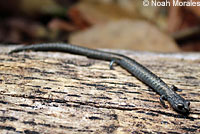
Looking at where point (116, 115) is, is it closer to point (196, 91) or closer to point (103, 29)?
point (196, 91)

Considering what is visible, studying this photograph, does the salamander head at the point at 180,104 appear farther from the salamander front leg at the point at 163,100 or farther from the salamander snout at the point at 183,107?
the salamander front leg at the point at 163,100

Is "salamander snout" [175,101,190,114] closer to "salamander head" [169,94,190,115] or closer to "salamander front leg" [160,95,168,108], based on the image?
"salamander head" [169,94,190,115]

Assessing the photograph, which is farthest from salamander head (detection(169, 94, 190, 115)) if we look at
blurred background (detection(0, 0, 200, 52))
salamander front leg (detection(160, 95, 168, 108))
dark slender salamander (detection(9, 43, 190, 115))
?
blurred background (detection(0, 0, 200, 52))

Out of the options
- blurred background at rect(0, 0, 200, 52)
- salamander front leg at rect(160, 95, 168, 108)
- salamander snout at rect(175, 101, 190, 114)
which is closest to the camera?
salamander snout at rect(175, 101, 190, 114)

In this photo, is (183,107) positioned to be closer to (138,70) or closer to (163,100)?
(163,100)

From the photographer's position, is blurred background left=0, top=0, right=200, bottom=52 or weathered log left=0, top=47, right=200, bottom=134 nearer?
weathered log left=0, top=47, right=200, bottom=134

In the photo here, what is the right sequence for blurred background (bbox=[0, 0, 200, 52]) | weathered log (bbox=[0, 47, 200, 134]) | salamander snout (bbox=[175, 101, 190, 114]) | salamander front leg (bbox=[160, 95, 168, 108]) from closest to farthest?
weathered log (bbox=[0, 47, 200, 134]), salamander snout (bbox=[175, 101, 190, 114]), salamander front leg (bbox=[160, 95, 168, 108]), blurred background (bbox=[0, 0, 200, 52])

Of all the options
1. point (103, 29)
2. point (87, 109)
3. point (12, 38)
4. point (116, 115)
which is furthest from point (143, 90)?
point (12, 38)
